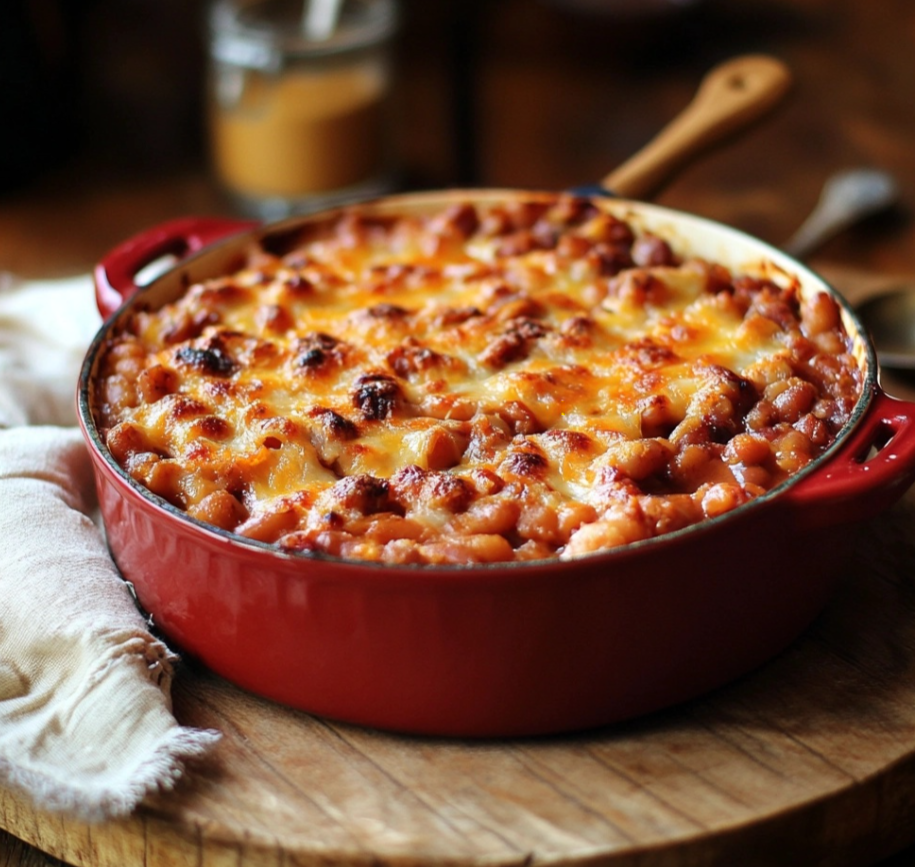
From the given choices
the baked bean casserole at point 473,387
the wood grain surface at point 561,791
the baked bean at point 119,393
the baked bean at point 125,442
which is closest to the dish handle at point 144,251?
the baked bean casserole at point 473,387

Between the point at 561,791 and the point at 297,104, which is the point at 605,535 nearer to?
the point at 561,791

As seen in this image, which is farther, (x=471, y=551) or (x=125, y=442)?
(x=125, y=442)

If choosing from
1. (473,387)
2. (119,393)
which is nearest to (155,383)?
(119,393)

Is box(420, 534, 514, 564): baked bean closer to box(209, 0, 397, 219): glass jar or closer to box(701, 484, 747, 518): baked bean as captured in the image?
box(701, 484, 747, 518): baked bean

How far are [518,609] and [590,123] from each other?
3.28 m

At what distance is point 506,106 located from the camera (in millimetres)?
4648

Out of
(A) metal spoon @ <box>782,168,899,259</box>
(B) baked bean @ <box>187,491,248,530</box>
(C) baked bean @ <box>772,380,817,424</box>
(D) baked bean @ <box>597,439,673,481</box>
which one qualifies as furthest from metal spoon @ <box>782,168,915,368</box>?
(B) baked bean @ <box>187,491,248,530</box>

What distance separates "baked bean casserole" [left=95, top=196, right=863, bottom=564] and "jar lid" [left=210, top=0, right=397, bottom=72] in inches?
51.6

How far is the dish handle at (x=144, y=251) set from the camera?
89.7 inches

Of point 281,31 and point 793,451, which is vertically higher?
point 281,31

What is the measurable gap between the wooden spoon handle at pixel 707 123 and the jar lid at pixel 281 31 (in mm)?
1238

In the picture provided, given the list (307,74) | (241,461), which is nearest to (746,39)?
(307,74)

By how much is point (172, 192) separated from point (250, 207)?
35 cm

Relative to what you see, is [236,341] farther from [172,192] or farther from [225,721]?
[172,192]
